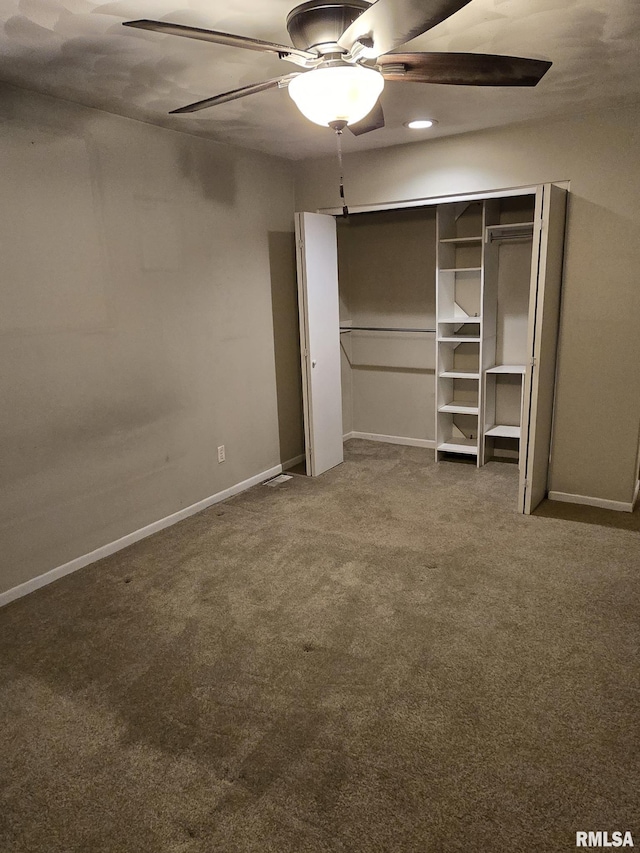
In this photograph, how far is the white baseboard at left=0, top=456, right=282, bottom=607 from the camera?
2953mm

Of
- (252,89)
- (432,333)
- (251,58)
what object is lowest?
(432,333)

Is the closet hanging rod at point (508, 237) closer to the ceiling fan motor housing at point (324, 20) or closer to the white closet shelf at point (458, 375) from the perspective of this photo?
the white closet shelf at point (458, 375)

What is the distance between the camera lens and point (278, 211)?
4.49 metres

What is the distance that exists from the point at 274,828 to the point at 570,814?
86 centimetres

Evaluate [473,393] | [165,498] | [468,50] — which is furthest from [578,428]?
[165,498]

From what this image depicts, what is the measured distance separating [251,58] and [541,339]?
7.28 feet

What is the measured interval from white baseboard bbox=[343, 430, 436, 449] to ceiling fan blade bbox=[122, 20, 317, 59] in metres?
3.83

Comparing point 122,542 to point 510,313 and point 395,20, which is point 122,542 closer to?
point 395,20

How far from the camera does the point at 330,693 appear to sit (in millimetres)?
2180

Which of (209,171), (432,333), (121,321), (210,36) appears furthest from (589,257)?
(121,321)

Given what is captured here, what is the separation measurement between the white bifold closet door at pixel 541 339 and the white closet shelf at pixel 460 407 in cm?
89

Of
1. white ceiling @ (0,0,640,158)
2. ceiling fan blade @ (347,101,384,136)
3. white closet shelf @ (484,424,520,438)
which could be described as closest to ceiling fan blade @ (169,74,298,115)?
white ceiling @ (0,0,640,158)

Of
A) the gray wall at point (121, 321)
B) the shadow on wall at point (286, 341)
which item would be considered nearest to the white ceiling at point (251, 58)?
the gray wall at point (121, 321)

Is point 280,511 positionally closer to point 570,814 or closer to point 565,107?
point 570,814
